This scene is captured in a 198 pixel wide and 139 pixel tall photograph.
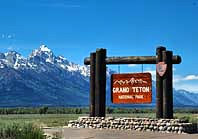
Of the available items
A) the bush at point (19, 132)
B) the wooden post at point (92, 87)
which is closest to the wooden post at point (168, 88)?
the wooden post at point (92, 87)

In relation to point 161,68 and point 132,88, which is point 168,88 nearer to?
point 161,68

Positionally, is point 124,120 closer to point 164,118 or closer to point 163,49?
point 164,118

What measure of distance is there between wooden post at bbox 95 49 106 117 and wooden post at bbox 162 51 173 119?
410 centimetres

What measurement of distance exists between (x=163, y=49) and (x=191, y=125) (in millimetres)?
4075

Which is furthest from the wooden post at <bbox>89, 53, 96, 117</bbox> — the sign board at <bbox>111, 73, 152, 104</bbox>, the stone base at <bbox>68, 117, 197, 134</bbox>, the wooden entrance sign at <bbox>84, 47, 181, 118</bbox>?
the sign board at <bbox>111, 73, 152, 104</bbox>

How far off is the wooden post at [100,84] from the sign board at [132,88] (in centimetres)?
58

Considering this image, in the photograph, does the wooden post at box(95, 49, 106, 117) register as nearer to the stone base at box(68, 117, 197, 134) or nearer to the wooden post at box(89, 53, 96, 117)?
the wooden post at box(89, 53, 96, 117)

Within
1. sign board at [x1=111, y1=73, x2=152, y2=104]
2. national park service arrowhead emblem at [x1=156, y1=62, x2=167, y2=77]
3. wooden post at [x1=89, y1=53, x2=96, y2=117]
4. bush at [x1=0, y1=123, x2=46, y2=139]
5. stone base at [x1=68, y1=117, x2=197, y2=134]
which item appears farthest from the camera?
wooden post at [x1=89, y1=53, x2=96, y2=117]

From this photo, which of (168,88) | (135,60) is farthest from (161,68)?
(135,60)

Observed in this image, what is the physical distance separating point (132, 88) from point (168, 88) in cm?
280

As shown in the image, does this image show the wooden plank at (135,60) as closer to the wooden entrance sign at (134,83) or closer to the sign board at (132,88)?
the wooden entrance sign at (134,83)

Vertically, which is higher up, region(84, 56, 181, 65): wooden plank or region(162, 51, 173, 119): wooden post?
region(84, 56, 181, 65): wooden plank

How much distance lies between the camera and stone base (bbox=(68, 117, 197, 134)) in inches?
968

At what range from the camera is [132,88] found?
28.0 meters
